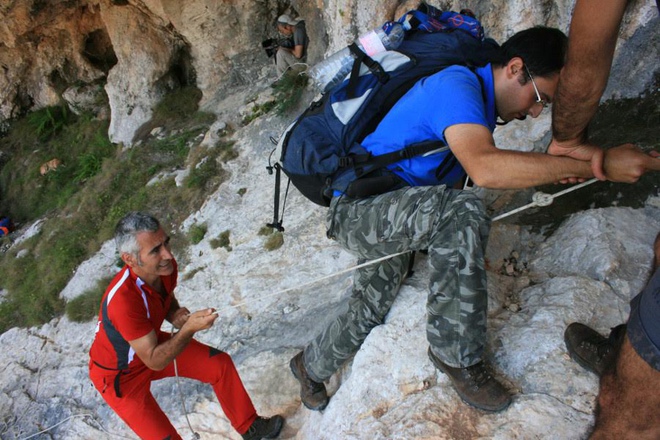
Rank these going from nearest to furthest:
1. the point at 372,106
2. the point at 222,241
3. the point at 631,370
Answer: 1. the point at 631,370
2. the point at 372,106
3. the point at 222,241

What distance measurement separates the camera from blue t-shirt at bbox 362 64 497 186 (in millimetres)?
2822

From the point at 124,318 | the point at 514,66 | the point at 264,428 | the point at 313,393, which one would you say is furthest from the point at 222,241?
the point at 514,66

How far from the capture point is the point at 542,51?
3.04 metres

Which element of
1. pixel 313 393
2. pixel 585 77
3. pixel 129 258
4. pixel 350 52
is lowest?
pixel 313 393

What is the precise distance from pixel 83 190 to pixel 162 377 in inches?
385

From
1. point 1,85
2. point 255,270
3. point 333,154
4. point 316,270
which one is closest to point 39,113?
point 1,85

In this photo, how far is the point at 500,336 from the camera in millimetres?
3428

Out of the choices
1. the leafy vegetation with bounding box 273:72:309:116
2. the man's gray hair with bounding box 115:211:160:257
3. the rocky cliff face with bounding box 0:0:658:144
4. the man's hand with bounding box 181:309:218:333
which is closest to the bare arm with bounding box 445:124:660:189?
the man's hand with bounding box 181:309:218:333

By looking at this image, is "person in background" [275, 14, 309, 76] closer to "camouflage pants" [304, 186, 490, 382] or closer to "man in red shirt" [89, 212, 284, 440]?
"man in red shirt" [89, 212, 284, 440]

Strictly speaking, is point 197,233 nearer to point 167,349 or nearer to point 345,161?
point 167,349

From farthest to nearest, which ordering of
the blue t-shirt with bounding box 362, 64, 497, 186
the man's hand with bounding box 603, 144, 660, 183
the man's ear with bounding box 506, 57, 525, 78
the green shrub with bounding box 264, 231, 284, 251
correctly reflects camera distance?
the green shrub with bounding box 264, 231, 284, 251 → the man's ear with bounding box 506, 57, 525, 78 → the blue t-shirt with bounding box 362, 64, 497, 186 → the man's hand with bounding box 603, 144, 660, 183

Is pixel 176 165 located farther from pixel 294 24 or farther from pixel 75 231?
pixel 294 24

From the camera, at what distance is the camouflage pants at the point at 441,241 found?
9.36ft

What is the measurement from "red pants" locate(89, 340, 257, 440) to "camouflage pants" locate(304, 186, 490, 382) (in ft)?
7.06
